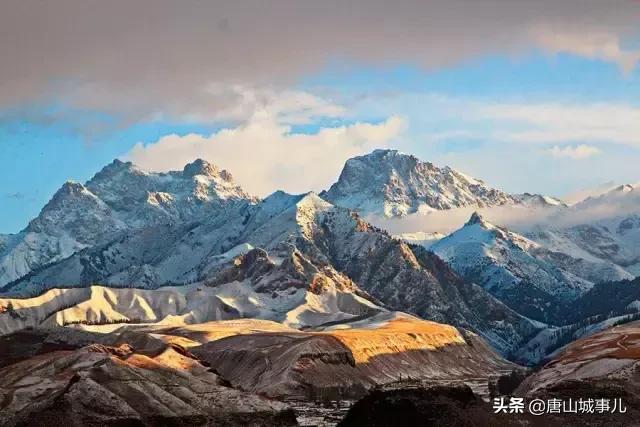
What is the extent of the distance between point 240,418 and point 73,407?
33673 mm

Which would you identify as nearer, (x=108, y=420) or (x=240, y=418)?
(x=108, y=420)

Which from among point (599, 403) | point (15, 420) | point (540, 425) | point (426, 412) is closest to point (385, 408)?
point (426, 412)

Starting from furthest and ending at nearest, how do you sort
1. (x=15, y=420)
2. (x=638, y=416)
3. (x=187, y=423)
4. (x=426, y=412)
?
(x=187, y=423), (x=15, y=420), (x=638, y=416), (x=426, y=412)

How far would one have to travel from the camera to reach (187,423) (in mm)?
185750

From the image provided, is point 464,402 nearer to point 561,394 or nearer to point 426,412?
point 426,412

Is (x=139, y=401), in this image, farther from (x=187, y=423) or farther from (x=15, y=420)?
(x=15, y=420)

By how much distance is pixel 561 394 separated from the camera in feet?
586

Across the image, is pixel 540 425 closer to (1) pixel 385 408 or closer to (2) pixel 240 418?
(1) pixel 385 408

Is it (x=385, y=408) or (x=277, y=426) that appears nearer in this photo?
(x=385, y=408)

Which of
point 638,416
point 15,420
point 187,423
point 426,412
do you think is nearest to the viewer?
point 426,412

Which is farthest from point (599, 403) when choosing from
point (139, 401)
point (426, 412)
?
point (139, 401)

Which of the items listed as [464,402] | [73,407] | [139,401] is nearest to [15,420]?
[73,407]

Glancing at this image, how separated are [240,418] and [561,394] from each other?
62400 millimetres

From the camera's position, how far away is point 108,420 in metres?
177
